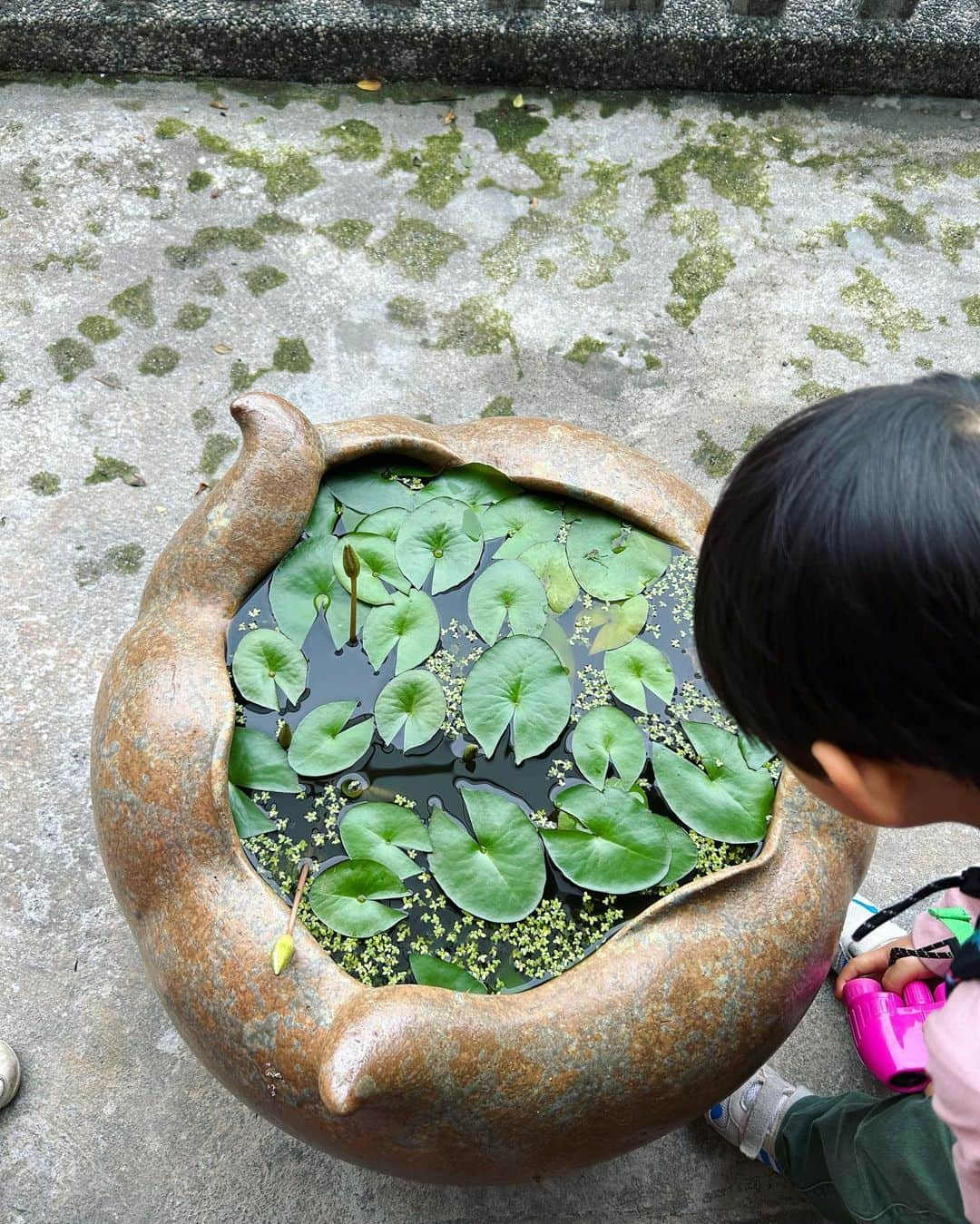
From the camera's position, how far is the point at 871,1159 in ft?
3.92

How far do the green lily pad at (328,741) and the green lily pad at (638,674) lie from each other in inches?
11.3

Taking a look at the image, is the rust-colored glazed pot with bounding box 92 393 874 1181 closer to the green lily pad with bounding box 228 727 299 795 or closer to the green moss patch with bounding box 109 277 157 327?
the green lily pad with bounding box 228 727 299 795

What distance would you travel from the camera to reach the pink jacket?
762mm

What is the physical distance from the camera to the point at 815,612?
0.69m

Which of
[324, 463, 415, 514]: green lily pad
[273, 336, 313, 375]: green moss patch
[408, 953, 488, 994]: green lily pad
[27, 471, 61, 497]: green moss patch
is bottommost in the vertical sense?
[27, 471, 61, 497]: green moss patch

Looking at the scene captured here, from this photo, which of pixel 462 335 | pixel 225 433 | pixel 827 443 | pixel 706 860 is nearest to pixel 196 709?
pixel 706 860

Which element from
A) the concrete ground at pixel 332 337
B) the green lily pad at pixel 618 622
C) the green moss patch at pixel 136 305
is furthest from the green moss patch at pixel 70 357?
the green lily pad at pixel 618 622

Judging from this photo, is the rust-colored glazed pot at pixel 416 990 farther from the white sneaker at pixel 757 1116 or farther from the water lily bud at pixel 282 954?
the white sneaker at pixel 757 1116

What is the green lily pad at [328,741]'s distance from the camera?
3.70 feet

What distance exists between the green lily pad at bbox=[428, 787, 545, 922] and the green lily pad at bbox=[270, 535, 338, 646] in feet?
0.95

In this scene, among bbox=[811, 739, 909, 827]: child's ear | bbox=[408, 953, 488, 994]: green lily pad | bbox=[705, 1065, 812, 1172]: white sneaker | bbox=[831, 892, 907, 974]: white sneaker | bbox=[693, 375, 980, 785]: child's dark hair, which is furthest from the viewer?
bbox=[831, 892, 907, 974]: white sneaker

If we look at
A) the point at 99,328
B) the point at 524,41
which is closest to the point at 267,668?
the point at 99,328

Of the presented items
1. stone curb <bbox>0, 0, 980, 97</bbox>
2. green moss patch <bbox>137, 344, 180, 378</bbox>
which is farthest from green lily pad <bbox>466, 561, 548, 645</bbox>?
stone curb <bbox>0, 0, 980, 97</bbox>

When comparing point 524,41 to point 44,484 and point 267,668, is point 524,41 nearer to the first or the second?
point 44,484
